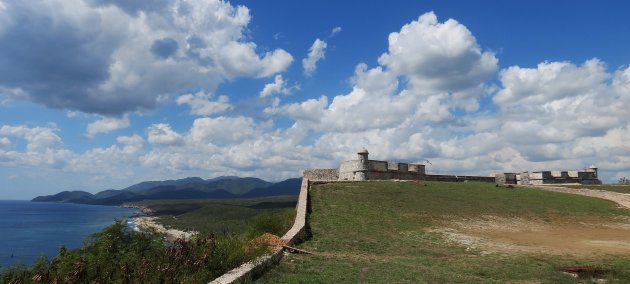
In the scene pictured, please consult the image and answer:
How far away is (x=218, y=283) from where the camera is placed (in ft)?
34.1

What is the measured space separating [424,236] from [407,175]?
90.7 feet

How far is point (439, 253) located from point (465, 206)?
573 inches

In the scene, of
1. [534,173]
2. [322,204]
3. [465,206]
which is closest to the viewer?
Result: [322,204]

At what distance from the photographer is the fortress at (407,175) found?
1752 inches

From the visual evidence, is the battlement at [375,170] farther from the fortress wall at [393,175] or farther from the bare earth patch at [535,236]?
the bare earth patch at [535,236]

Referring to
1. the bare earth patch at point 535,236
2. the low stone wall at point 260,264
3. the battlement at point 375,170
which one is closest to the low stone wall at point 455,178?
the battlement at point 375,170

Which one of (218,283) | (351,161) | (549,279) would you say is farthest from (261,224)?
(351,161)

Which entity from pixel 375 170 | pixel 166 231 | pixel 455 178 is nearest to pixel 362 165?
pixel 375 170

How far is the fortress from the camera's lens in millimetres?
44500

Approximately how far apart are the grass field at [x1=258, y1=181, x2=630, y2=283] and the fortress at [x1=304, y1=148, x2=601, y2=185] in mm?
5977

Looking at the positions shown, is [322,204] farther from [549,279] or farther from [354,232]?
[549,279]

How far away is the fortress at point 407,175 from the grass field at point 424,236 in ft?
19.6

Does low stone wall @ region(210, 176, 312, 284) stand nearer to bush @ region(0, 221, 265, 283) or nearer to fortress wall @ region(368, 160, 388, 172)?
→ bush @ region(0, 221, 265, 283)

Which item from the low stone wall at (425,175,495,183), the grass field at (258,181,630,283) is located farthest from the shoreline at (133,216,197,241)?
the low stone wall at (425,175,495,183)
